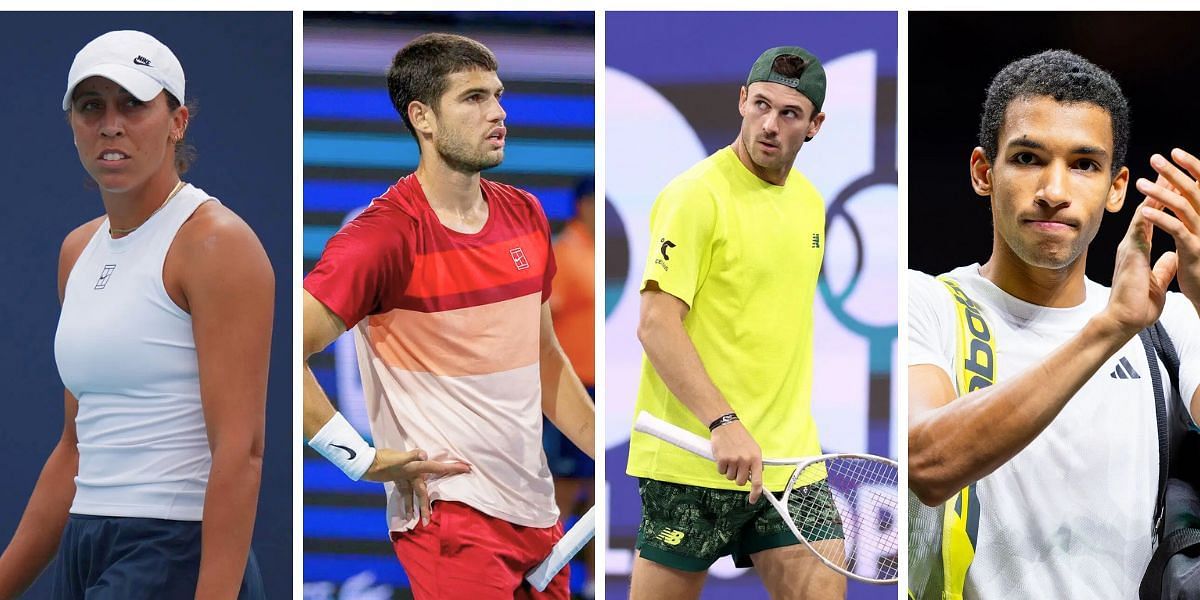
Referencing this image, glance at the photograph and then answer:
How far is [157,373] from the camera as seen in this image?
10.8 ft

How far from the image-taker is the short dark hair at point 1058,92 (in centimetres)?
334

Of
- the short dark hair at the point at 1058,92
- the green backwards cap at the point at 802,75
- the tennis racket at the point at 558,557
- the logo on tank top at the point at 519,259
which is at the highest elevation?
the green backwards cap at the point at 802,75

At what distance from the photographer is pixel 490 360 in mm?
3629

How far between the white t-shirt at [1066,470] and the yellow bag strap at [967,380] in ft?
0.06

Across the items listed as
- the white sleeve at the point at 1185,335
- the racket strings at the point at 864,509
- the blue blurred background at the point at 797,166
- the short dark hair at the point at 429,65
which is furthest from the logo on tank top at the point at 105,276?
the white sleeve at the point at 1185,335

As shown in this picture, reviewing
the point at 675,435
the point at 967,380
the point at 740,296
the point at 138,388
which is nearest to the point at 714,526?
the point at 675,435

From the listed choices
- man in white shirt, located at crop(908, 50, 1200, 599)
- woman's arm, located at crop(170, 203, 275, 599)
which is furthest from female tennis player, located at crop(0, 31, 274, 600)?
man in white shirt, located at crop(908, 50, 1200, 599)

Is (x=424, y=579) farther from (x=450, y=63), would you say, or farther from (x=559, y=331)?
(x=450, y=63)

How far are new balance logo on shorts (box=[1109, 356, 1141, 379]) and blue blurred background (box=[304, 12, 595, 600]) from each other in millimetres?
1567

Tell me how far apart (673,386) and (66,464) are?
1.72m

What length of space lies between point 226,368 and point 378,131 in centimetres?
86

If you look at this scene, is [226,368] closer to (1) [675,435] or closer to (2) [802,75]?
(1) [675,435]

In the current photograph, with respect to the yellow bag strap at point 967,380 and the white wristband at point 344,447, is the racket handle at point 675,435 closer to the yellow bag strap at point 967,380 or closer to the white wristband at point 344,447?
the yellow bag strap at point 967,380

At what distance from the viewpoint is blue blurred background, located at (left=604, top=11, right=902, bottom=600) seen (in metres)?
3.74
